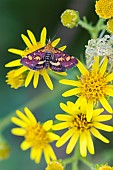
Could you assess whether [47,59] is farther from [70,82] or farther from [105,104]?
[105,104]

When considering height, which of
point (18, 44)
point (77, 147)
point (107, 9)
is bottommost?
point (77, 147)

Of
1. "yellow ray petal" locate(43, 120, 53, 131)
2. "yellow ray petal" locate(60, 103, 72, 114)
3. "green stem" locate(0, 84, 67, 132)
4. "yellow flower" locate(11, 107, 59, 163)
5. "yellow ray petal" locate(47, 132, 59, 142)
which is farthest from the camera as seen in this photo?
"green stem" locate(0, 84, 67, 132)

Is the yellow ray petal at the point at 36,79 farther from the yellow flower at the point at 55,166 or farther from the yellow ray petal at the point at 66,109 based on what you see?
the yellow flower at the point at 55,166

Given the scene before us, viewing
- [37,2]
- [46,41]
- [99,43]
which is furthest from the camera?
[37,2]

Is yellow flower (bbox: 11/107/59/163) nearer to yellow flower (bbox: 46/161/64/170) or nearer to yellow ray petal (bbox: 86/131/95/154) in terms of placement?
yellow flower (bbox: 46/161/64/170)

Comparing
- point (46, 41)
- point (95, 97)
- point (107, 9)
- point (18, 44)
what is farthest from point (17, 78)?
point (18, 44)

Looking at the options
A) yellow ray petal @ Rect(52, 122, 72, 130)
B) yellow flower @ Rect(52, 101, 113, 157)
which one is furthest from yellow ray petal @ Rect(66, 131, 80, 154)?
yellow ray petal @ Rect(52, 122, 72, 130)

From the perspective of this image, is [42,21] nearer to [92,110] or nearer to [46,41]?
[46,41]
